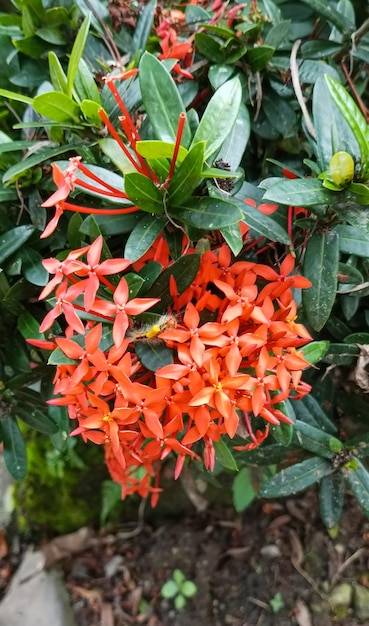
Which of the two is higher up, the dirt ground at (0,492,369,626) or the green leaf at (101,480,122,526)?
the green leaf at (101,480,122,526)

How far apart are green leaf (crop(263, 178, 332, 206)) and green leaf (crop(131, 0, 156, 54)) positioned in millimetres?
416

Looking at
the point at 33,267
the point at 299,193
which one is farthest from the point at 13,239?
the point at 299,193

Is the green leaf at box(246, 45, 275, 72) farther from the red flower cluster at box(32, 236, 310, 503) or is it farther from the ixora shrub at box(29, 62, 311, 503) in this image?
the red flower cluster at box(32, 236, 310, 503)

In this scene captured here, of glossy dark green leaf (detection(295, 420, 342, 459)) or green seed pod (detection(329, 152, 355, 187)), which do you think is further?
glossy dark green leaf (detection(295, 420, 342, 459))

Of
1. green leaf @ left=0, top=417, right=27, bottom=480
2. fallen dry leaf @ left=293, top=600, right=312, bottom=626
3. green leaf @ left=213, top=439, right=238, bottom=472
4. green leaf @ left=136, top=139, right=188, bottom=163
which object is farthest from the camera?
fallen dry leaf @ left=293, top=600, right=312, bottom=626

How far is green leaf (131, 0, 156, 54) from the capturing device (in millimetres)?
880

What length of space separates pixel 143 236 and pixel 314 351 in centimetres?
34

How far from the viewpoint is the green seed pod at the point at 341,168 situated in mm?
635

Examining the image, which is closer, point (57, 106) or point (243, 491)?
point (57, 106)

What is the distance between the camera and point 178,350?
0.63m

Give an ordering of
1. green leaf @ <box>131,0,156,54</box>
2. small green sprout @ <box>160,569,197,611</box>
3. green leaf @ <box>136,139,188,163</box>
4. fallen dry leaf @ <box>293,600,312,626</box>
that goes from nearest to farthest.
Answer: green leaf @ <box>136,139,188,163</box>, green leaf @ <box>131,0,156,54</box>, fallen dry leaf @ <box>293,600,312,626</box>, small green sprout @ <box>160,569,197,611</box>

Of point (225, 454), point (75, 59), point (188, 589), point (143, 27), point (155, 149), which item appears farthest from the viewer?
point (188, 589)

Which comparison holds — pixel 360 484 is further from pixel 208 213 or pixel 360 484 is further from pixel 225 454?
pixel 208 213

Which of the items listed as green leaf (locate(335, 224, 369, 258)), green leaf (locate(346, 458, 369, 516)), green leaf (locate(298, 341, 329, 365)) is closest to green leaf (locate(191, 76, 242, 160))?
green leaf (locate(335, 224, 369, 258))
